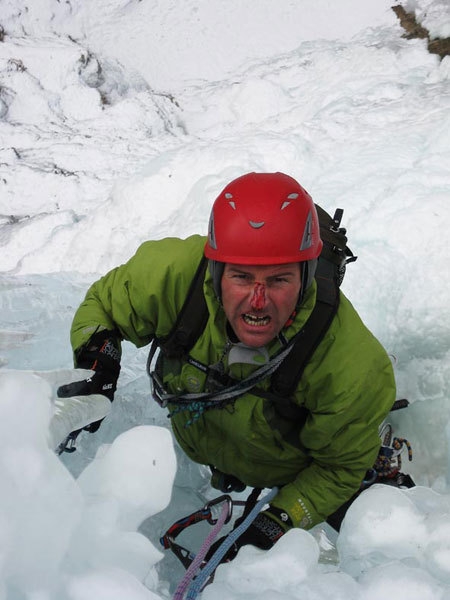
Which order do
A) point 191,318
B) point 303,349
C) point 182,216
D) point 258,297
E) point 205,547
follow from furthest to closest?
point 182,216
point 191,318
point 303,349
point 258,297
point 205,547

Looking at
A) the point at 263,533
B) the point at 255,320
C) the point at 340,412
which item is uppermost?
the point at 255,320

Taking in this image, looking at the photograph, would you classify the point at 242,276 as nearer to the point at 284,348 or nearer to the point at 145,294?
the point at 284,348

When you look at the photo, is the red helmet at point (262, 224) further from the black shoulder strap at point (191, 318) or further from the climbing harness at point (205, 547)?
the climbing harness at point (205, 547)

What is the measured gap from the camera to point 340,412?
1.75 meters

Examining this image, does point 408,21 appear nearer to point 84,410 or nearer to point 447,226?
point 447,226

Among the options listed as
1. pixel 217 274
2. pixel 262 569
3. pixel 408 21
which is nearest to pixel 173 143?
pixel 408 21

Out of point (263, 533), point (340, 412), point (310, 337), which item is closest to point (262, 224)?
point (310, 337)

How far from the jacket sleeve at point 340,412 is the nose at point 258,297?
0.28 m

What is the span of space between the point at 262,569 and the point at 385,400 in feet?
2.18

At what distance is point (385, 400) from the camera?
180cm

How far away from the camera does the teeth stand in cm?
166

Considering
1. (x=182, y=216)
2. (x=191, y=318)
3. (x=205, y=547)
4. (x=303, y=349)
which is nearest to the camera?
(x=205, y=547)

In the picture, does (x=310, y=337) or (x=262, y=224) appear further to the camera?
(x=310, y=337)

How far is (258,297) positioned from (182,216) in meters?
2.46
